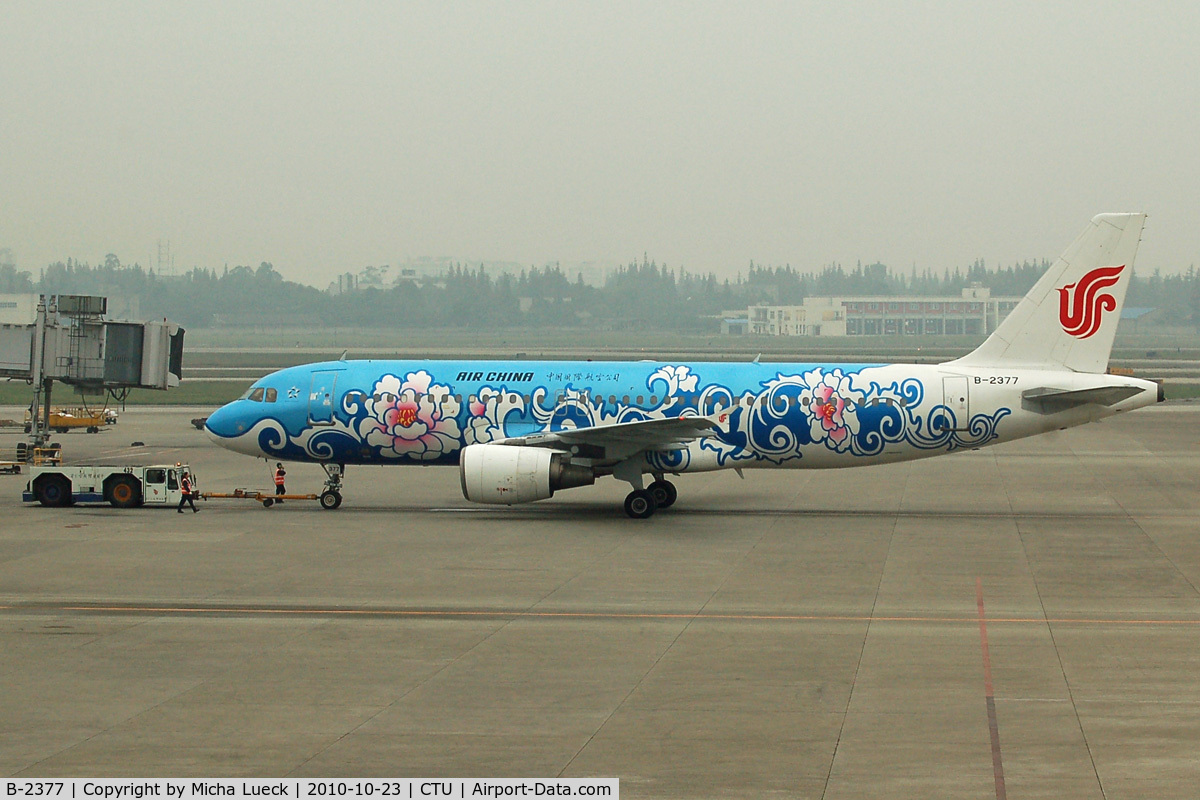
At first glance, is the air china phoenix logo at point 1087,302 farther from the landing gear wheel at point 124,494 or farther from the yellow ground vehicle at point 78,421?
the yellow ground vehicle at point 78,421

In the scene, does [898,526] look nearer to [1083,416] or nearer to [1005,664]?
[1083,416]

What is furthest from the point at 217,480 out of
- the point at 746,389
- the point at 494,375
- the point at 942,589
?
the point at 942,589

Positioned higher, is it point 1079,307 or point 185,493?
point 1079,307

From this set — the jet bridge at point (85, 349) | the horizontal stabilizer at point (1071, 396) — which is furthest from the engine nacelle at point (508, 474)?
the horizontal stabilizer at point (1071, 396)

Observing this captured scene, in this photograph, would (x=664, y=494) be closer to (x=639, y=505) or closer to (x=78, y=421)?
(x=639, y=505)

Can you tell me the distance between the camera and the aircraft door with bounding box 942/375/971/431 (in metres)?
31.0

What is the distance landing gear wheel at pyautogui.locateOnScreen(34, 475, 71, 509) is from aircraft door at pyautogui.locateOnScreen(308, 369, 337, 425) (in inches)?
253

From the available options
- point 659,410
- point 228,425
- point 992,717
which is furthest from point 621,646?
point 228,425

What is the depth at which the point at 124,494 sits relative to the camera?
31938 millimetres

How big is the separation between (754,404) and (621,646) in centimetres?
1448

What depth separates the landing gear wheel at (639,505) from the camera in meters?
30.6

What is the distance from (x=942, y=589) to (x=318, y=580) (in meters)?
11.0

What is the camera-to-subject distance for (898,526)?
3005 cm

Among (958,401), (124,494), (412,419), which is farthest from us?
(124,494)
